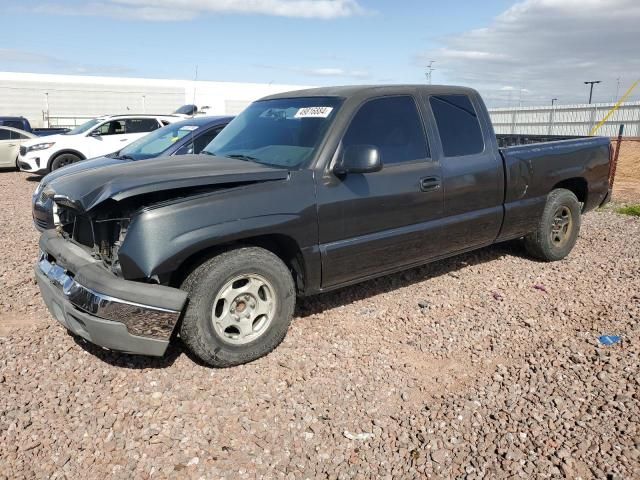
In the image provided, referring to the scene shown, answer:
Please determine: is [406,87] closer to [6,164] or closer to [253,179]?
[253,179]

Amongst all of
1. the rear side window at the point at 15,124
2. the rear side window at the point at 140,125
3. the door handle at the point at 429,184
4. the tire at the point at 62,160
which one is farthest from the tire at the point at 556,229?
the rear side window at the point at 15,124

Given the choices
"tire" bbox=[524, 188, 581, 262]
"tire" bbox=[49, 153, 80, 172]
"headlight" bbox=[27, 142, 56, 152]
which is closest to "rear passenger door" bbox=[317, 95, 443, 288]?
"tire" bbox=[524, 188, 581, 262]

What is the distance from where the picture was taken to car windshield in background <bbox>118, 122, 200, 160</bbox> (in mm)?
7114

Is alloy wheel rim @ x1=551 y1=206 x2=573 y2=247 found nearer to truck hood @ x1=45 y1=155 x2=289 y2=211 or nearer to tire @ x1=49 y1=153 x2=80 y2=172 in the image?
truck hood @ x1=45 y1=155 x2=289 y2=211

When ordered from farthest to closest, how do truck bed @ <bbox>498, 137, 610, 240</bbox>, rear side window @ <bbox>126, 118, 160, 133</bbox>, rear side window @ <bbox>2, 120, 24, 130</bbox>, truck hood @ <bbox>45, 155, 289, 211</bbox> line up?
rear side window @ <bbox>2, 120, 24, 130</bbox> < rear side window @ <bbox>126, 118, 160, 133</bbox> < truck bed @ <bbox>498, 137, 610, 240</bbox> < truck hood @ <bbox>45, 155, 289, 211</bbox>

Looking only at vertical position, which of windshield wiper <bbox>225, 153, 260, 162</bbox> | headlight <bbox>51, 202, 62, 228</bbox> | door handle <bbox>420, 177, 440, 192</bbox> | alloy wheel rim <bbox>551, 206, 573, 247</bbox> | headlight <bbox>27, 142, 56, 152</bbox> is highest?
windshield wiper <bbox>225, 153, 260, 162</bbox>

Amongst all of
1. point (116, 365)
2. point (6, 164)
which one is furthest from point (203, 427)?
point (6, 164)

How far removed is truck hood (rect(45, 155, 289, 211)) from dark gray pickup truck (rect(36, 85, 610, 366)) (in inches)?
0.5

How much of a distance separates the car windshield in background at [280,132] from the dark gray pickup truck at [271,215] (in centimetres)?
1

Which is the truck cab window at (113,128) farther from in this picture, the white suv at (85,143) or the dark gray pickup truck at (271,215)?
the dark gray pickup truck at (271,215)

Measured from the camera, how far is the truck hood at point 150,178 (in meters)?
3.11

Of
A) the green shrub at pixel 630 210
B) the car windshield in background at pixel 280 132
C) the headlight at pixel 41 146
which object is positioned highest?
the car windshield in background at pixel 280 132

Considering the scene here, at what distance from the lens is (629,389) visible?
3.19 m

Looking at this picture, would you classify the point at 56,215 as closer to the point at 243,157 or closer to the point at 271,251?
the point at 243,157
